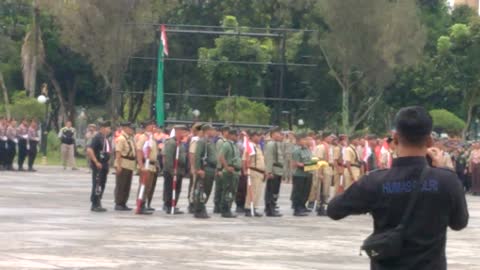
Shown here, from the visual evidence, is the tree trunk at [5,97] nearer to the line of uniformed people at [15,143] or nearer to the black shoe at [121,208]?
the line of uniformed people at [15,143]

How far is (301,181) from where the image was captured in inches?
1022

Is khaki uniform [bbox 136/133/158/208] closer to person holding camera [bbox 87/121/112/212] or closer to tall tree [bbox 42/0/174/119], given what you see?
person holding camera [bbox 87/121/112/212]

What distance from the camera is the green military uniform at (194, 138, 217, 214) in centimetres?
2302

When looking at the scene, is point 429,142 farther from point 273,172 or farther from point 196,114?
point 196,114

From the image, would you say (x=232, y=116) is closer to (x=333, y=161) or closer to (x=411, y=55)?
(x=411, y=55)

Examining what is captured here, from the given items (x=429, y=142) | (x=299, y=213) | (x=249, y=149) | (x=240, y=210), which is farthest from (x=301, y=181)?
(x=429, y=142)

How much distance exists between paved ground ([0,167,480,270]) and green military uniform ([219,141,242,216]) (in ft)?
1.87

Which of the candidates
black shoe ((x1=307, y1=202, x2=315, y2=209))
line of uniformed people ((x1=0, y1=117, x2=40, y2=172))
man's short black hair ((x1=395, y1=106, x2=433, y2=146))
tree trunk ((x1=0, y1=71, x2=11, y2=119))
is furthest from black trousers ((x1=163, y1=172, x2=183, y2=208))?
tree trunk ((x1=0, y1=71, x2=11, y2=119))

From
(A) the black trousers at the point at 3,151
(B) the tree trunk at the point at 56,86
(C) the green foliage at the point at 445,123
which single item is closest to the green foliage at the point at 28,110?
(B) the tree trunk at the point at 56,86

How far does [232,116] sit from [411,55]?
8.51m

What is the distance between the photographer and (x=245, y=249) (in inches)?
665

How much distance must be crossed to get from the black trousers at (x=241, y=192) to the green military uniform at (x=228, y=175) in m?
1.26

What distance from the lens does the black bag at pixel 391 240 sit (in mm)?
6195

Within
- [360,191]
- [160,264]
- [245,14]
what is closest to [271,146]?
[160,264]
